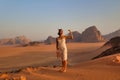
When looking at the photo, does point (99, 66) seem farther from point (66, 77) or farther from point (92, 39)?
point (92, 39)

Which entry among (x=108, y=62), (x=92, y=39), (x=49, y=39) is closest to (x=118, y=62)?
(x=108, y=62)

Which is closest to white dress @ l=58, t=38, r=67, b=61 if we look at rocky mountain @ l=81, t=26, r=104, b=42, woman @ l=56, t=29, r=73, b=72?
woman @ l=56, t=29, r=73, b=72

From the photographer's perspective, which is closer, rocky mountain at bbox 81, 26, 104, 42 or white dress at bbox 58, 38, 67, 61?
white dress at bbox 58, 38, 67, 61

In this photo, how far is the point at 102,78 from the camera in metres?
9.23

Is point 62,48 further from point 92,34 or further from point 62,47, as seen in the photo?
point 92,34

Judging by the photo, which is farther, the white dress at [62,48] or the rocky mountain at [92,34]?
the rocky mountain at [92,34]

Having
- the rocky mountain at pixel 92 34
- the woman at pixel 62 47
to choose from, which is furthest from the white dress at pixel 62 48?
→ the rocky mountain at pixel 92 34

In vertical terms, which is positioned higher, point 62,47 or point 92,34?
point 92,34

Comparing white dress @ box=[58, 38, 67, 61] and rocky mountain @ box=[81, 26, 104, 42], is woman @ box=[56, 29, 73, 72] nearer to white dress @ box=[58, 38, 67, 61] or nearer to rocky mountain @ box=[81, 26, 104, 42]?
white dress @ box=[58, 38, 67, 61]

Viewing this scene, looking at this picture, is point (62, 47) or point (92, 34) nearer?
point (62, 47)

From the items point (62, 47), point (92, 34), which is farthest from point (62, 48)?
point (92, 34)

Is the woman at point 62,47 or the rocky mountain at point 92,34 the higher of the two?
the rocky mountain at point 92,34

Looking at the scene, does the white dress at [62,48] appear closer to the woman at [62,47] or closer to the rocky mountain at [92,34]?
the woman at [62,47]

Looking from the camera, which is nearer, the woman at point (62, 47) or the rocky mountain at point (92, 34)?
the woman at point (62, 47)
